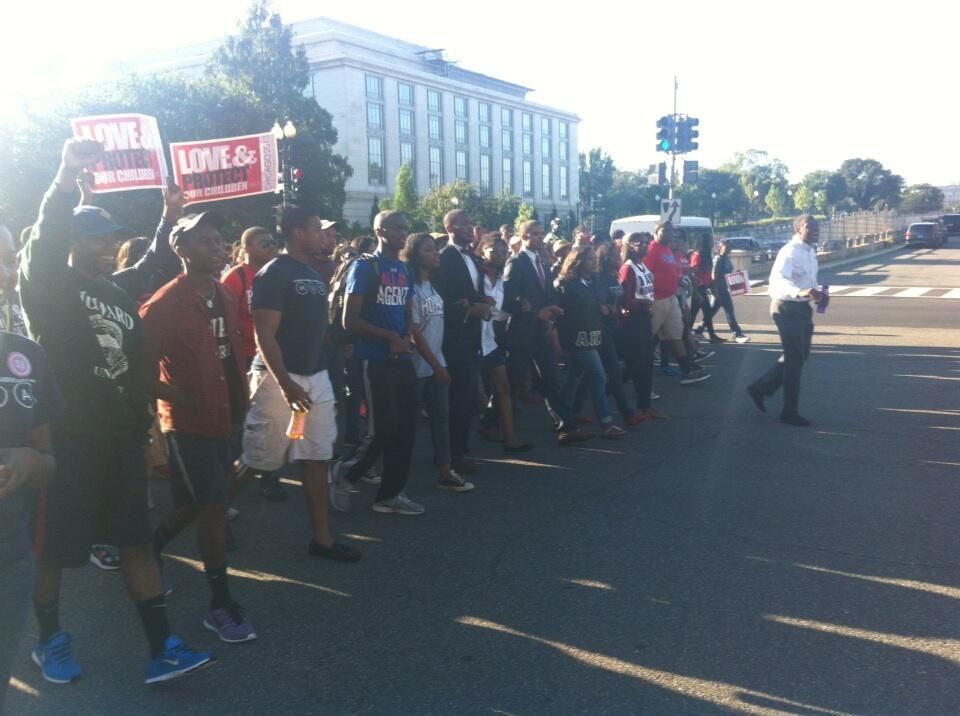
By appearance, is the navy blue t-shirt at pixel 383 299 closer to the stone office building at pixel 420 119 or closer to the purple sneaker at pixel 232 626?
the purple sneaker at pixel 232 626

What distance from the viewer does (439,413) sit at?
695 centimetres

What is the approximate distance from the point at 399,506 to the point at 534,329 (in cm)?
281

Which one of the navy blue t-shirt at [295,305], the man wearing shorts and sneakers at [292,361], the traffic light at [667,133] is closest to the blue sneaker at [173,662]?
the man wearing shorts and sneakers at [292,361]

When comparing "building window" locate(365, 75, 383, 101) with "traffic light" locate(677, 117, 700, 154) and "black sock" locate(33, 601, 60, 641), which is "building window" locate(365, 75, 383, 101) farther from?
"black sock" locate(33, 601, 60, 641)

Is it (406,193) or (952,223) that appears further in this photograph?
(952,223)

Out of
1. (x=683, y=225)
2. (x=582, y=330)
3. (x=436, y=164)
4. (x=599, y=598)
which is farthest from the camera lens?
(x=436, y=164)

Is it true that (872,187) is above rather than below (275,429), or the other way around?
above

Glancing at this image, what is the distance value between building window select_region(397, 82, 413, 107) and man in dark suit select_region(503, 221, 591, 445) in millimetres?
81293

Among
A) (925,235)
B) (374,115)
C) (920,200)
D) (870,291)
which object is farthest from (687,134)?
(920,200)

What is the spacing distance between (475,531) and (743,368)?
834 centimetres

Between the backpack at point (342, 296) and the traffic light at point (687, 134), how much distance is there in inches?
661

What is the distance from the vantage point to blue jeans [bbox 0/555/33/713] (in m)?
3.00

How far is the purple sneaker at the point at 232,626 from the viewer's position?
4.43 metres

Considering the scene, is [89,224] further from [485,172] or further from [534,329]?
[485,172]
